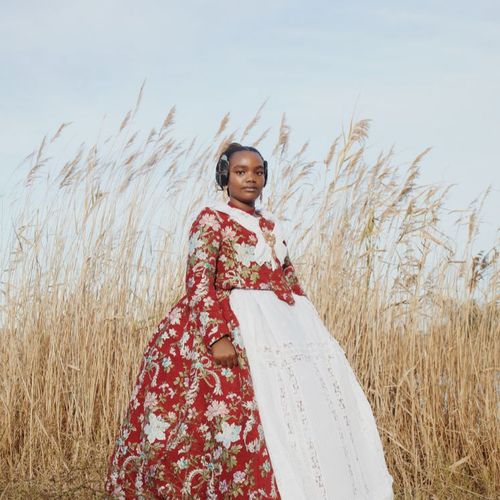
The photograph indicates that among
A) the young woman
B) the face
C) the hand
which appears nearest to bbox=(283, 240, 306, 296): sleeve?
the young woman

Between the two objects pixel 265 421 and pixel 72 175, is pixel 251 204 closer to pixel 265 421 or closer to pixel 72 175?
pixel 265 421

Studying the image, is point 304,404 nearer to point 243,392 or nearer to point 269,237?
point 243,392

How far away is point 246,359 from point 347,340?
5.14 feet

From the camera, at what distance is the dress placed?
288 centimetres

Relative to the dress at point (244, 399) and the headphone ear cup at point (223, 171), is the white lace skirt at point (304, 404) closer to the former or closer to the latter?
the dress at point (244, 399)

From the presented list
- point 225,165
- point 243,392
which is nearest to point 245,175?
point 225,165

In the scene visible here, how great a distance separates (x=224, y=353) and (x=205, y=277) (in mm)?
305

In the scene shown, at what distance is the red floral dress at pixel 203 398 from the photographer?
2871mm

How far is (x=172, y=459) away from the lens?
3.04m

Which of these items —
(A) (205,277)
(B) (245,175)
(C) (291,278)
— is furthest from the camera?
(C) (291,278)

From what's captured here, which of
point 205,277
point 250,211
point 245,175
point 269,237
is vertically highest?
point 245,175

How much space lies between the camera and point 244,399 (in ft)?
9.50

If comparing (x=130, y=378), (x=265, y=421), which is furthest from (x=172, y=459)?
(x=130, y=378)

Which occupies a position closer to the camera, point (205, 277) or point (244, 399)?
point (244, 399)
